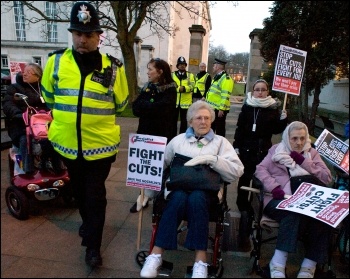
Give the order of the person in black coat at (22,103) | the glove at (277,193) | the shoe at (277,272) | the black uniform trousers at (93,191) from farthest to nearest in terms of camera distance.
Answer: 1. the person in black coat at (22,103)
2. the glove at (277,193)
3. the black uniform trousers at (93,191)
4. the shoe at (277,272)

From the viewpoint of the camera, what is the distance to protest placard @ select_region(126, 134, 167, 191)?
2781 millimetres

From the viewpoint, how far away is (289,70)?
14.0 ft

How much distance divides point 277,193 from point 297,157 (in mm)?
425

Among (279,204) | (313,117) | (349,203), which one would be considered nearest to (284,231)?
(279,204)

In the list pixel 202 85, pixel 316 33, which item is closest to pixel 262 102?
pixel 316 33

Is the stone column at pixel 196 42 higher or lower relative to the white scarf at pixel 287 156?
higher

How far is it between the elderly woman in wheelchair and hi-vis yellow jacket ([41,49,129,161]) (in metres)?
0.70

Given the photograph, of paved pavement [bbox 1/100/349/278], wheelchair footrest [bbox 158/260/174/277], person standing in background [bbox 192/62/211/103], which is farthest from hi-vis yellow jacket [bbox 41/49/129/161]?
person standing in background [bbox 192/62/211/103]

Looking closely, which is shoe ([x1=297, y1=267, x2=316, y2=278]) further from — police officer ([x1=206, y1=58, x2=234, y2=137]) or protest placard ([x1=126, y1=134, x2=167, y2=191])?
police officer ([x1=206, y1=58, x2=234, y2=137])

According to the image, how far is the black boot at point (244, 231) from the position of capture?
312 cm

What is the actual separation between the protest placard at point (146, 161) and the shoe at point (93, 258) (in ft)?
2.19

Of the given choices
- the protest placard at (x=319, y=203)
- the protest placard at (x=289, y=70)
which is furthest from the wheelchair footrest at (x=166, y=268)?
the protest placard at (x=289, y=70)

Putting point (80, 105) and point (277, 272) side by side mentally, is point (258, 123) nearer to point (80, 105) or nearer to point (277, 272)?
point (277, 272)

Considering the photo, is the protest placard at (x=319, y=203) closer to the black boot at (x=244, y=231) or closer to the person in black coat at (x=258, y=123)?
the black boot at (x=244, y=231)
